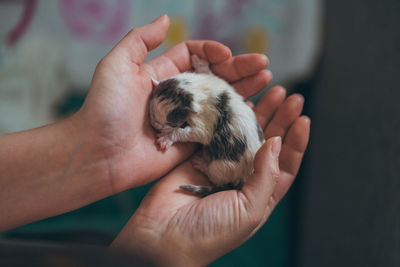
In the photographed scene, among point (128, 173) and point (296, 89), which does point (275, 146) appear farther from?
point (296, 89)

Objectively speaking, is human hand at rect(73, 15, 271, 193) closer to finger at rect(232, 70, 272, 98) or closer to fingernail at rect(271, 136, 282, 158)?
finger at rect(232, 70, 272, 98)

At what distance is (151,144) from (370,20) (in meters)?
1.41

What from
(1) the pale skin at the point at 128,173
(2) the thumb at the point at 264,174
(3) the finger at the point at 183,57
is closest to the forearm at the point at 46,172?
(1) the pale skin at the point at 128,173

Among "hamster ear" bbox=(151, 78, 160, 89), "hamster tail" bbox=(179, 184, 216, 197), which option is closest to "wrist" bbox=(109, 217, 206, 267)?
"hamster tail" bbox=(179, 184, 216, 197)

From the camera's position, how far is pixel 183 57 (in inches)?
60.1

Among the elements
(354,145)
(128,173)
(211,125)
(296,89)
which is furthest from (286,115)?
(296,89)

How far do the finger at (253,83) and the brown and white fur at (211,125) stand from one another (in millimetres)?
229

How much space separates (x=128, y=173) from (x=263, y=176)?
0.54 metres

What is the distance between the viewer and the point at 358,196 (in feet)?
5.24

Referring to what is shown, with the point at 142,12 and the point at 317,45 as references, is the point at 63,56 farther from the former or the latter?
the point at 317,45

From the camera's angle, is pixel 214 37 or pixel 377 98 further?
pixel 214 37

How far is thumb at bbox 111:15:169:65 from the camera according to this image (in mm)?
1229

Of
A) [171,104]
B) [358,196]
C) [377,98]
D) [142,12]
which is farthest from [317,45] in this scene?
[171,104]

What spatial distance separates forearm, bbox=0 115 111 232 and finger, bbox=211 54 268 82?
0.72m
